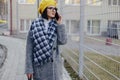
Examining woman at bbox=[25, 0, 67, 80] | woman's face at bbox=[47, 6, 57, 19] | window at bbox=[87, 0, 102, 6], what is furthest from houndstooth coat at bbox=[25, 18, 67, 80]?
window at bbox=[87, 0, 102, 6]

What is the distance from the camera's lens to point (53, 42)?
439 cm

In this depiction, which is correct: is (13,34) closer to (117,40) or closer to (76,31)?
(76,31)

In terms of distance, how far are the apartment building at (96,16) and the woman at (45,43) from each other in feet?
2.44

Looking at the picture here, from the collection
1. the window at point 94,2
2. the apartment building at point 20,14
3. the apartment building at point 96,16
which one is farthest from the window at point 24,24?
the window at point 94,2

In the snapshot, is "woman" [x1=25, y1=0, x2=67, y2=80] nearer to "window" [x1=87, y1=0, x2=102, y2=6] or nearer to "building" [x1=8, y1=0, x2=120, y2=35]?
"building" [x1=8, y1=0, x2=120, y2=35]

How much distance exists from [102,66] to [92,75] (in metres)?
0.55

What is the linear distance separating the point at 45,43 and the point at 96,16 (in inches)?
92.0

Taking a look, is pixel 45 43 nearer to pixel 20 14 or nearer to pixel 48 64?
pixel 48 64

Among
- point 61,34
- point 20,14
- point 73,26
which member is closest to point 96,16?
point 61,34

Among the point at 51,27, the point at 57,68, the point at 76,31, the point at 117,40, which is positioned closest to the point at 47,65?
the point at 57,68

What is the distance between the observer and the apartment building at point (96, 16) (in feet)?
15.4

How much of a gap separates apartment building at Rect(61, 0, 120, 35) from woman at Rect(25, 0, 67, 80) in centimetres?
74

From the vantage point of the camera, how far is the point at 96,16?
21.2 feet

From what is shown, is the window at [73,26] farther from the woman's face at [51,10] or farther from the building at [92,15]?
the woman's face at [51,10]
